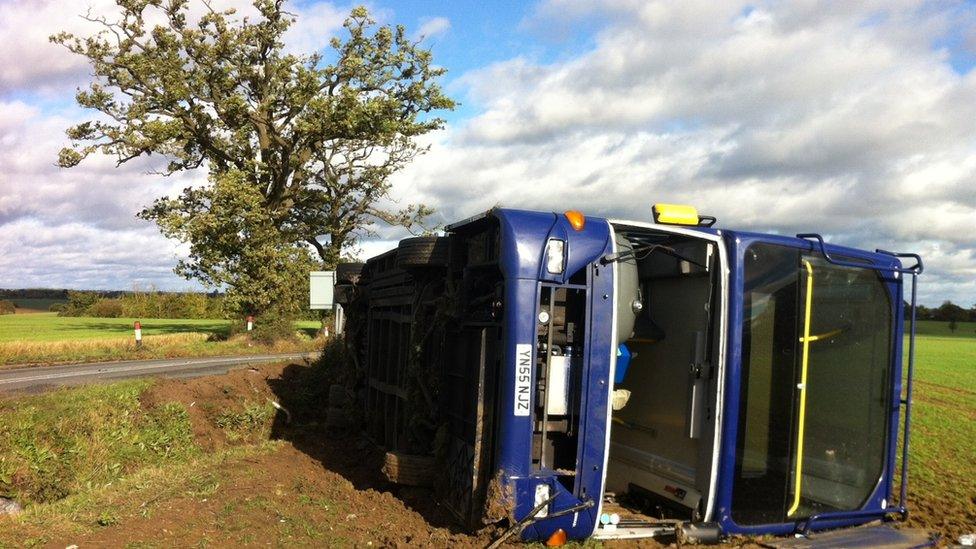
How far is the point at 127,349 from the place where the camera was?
24000mm

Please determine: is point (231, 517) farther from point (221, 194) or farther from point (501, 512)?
point (221, 194)

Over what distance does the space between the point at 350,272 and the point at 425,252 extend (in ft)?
12.2

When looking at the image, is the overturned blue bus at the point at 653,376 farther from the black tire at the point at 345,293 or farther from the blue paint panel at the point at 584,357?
the black tire at the point at 345,293

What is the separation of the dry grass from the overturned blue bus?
17.5 meters

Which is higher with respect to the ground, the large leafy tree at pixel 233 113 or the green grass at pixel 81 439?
the large leafy tree at pixel 233 113

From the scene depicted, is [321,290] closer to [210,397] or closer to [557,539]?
[210,397]

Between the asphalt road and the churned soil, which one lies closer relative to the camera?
the churned soil

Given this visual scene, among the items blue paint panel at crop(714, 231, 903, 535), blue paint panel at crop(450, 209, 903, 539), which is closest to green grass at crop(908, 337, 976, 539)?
blue paint panel at crop(714, 231, 903, 535)

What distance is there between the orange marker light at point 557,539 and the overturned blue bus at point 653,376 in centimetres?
4

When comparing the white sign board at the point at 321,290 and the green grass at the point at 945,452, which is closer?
the green grass at the point at 945,452

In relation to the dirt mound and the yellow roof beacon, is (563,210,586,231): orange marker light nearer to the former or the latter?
the yellow roof beacon

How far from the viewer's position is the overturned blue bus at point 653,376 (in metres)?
4.98

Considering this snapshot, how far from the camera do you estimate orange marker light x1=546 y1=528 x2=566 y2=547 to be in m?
5.00

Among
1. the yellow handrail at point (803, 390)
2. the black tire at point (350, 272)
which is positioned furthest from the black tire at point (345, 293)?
the yellow handrail at point (803, 390)
